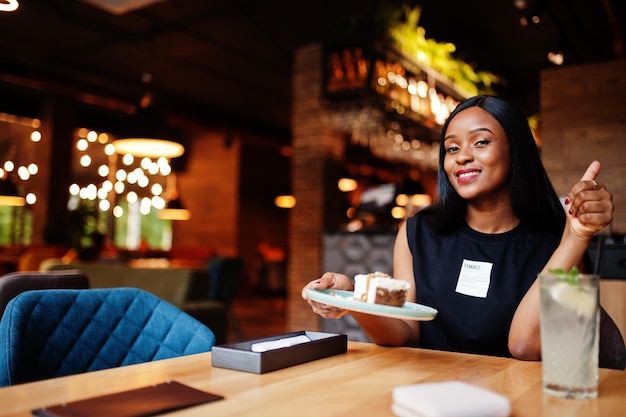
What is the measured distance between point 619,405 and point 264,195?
Answer: 12961 millimetres

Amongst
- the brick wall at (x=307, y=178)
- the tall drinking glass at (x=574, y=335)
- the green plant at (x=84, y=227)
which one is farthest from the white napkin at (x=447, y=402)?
the green plant at (x=84, y=227)

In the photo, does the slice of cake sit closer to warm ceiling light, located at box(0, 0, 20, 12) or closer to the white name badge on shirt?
the white name badge on shirt

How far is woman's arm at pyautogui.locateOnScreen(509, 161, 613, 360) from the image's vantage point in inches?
42.2

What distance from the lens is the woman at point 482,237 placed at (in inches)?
60.1

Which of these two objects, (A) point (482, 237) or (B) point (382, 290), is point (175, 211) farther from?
(B) point (382, 290)

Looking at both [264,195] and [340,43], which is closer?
[340,43]

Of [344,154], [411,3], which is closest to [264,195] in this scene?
[344,154]

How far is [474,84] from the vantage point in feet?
21.8

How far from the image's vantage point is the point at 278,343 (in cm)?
113

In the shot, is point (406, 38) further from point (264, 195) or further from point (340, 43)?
point (264, 195)

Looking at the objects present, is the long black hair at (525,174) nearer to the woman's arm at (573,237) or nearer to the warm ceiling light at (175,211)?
the woman's arm at (573,237)

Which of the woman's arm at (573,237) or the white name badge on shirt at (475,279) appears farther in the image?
the white name badge on shirt at (475,279)

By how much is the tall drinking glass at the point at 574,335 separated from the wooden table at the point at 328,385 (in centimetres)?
3

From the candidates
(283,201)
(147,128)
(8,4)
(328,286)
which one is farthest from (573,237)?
(283,201)
